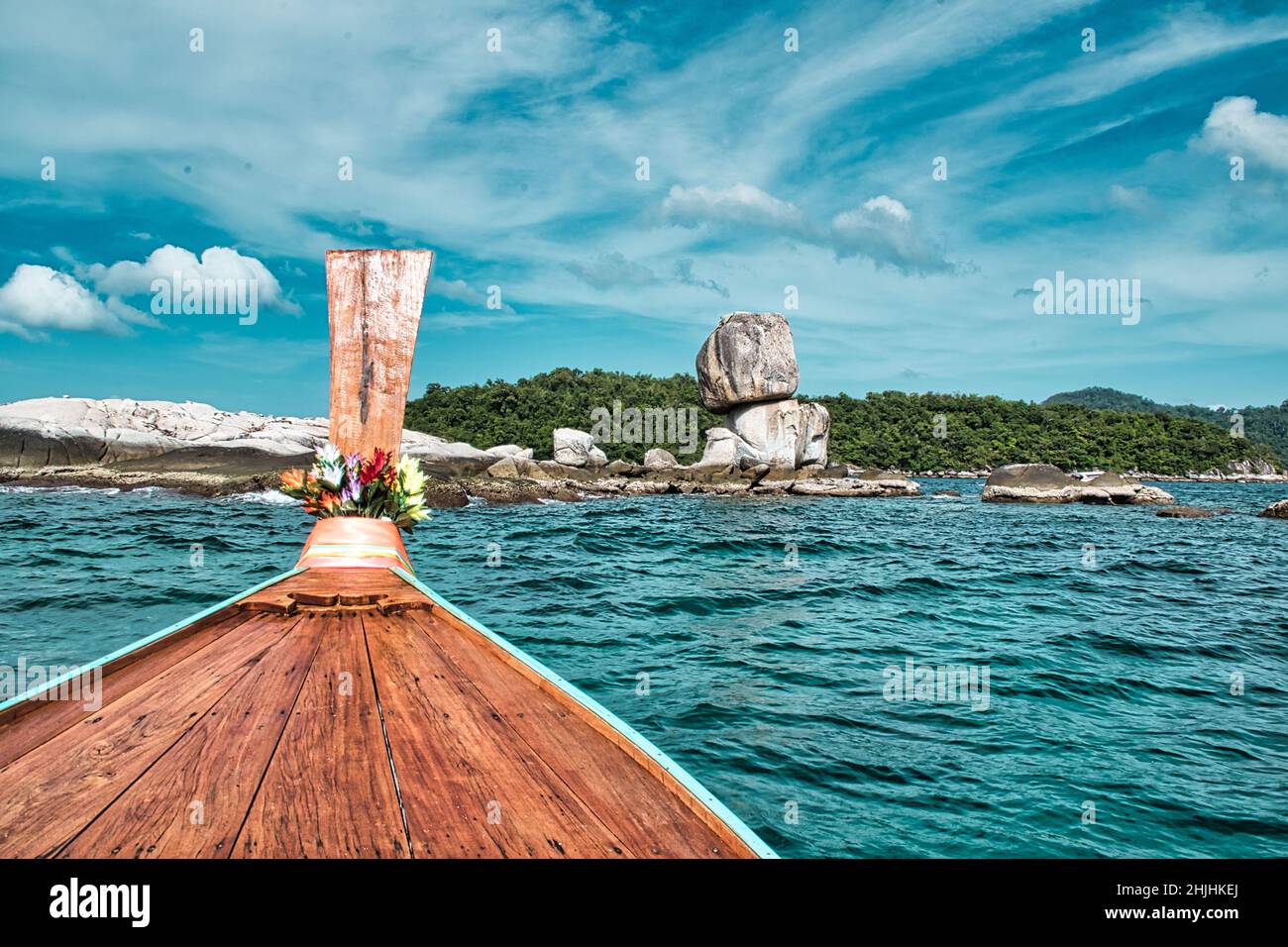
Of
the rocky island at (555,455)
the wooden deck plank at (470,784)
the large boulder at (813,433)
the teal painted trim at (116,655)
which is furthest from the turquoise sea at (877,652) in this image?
the large boulder at (813,433)

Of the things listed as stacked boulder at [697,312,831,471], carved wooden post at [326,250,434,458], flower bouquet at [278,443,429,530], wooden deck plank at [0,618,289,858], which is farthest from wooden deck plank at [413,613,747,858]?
stacked boulder at [697,312,831,471]

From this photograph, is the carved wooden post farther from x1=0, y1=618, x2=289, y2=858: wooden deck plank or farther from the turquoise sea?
x1=0, y1=618, x2=289, y2=858: wooden deck plank

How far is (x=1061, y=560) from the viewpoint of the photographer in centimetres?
1608

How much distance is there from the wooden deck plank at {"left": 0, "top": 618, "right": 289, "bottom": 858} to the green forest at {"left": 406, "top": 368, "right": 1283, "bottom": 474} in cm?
6153

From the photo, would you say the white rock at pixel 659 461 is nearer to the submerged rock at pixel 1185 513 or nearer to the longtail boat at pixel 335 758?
the submerged rock at pixel 1185 513

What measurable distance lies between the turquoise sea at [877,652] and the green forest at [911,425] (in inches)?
1954

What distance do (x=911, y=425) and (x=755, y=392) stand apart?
1764 inches

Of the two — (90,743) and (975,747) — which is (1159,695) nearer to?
(975,747)

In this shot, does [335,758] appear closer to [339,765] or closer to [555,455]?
[339,765]

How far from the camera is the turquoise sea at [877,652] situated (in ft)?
14.9

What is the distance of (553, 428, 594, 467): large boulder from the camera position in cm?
4719

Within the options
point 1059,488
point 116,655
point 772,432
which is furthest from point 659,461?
point 116,655
